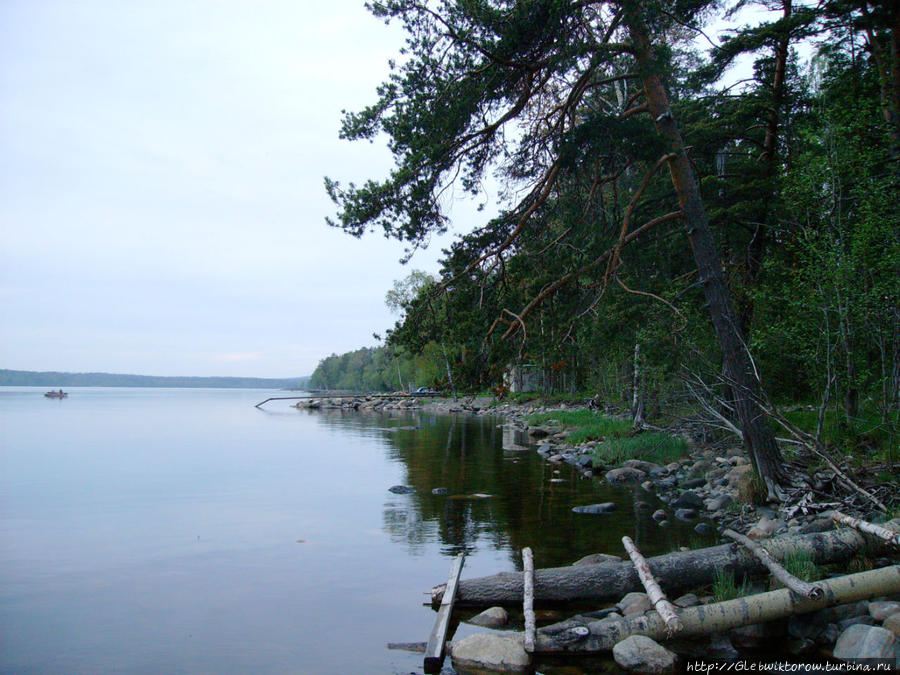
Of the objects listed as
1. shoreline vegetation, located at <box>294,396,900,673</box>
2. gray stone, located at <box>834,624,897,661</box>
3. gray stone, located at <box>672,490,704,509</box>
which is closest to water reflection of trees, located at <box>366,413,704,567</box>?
gray stone, located at <box>672,490,704,509</box>

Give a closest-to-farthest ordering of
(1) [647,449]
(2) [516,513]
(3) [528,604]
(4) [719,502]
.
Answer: (3) [528,604]
(4) [719,502]
(2) [516,513]
(1) [647,449]

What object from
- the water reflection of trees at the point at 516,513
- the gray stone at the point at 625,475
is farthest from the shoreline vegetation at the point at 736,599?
the gray stone at the point at 625,475

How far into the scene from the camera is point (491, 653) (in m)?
5.95

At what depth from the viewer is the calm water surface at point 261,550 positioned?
22.9ft

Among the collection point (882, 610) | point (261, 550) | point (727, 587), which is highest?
point (882, 610)

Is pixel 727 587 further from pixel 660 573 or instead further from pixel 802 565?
pixel 802 565

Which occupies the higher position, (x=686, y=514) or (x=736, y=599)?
(x=736, y=599)

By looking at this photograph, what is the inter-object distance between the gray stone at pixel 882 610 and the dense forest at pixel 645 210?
13.0 feet

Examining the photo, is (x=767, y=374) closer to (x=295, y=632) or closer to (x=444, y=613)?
(x=444, y=613)

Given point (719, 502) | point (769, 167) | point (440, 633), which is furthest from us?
point (769, 167)

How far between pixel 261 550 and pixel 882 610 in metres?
9.08

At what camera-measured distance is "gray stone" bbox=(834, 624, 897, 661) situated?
535 cm

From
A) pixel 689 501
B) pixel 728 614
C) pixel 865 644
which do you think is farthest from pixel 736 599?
pixel 689 501

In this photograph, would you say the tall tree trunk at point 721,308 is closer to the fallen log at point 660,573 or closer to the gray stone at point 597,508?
the gray stone at point 597,508
